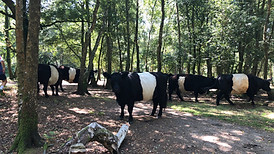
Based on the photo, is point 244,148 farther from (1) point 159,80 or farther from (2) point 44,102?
(2) point 44,102

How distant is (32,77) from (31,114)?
844 millimetres

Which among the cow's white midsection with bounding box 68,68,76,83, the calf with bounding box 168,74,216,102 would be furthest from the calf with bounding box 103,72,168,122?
the cow's white midsection with bounding box 68,68,76,83

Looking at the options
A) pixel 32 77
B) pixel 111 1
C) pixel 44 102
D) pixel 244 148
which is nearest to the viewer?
pixel 32 77

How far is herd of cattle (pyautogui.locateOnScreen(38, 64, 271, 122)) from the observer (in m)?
6.51

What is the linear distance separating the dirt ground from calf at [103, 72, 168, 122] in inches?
30.4

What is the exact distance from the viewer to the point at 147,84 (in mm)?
6879

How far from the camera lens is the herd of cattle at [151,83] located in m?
6.51

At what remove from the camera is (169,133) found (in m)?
5.48

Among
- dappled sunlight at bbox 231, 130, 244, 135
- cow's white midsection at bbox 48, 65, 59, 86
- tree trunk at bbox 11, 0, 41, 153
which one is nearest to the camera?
tree trunk at bbox 11, 0, 41, 153

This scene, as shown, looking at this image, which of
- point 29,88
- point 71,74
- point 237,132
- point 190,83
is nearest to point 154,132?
point 237,132

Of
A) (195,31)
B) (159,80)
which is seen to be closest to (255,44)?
(195,31)

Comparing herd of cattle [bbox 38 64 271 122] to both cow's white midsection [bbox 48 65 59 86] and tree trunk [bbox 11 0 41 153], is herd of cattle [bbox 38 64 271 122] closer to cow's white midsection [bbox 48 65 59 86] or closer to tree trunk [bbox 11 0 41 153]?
cow's white midsection [bbox 48 65 59 86]

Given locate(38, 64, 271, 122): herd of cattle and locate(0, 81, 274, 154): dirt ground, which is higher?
locate(38, 64, 271, 122): herd of cattle

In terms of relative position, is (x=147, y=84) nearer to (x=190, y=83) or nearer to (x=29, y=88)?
(x=29, y=88)
